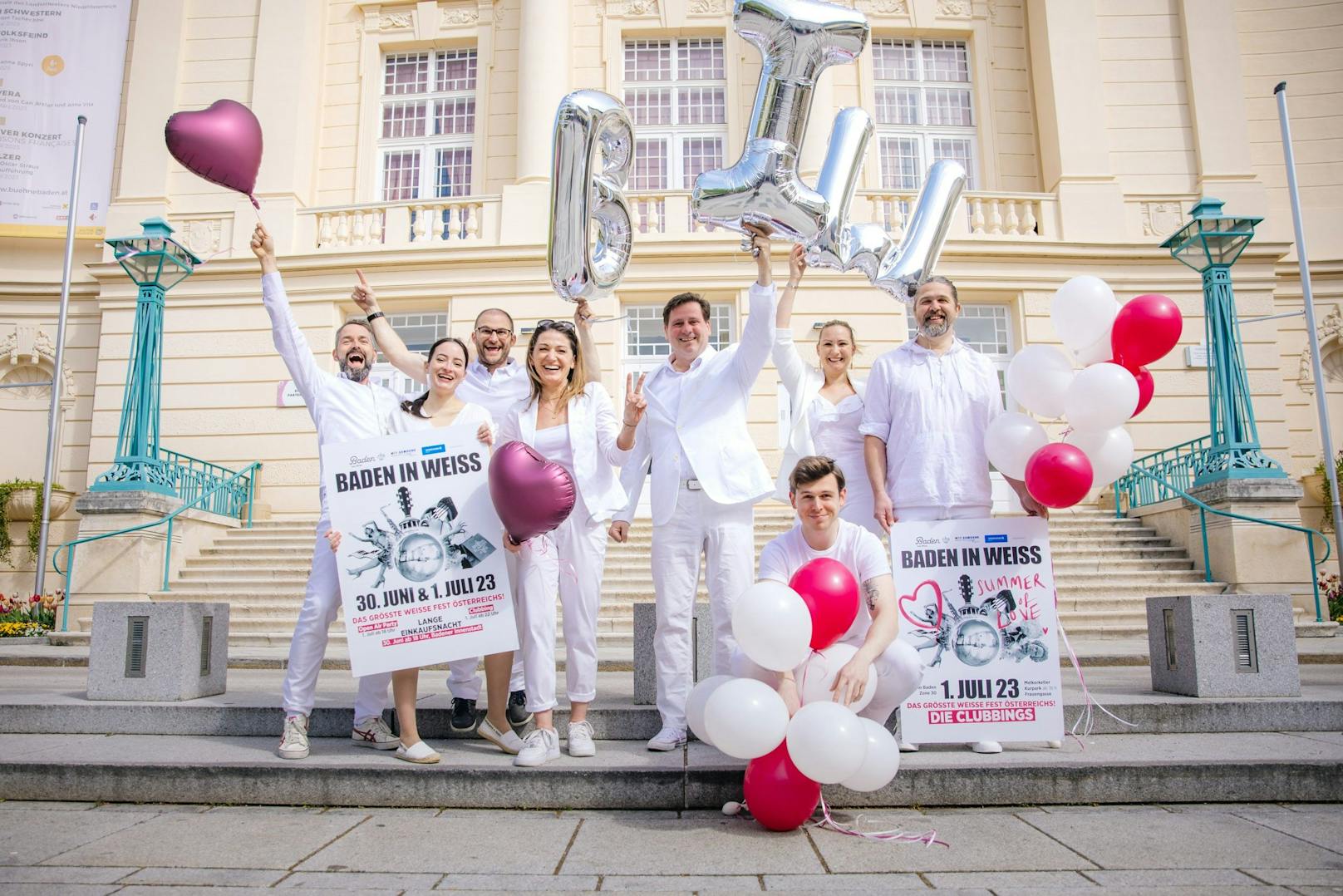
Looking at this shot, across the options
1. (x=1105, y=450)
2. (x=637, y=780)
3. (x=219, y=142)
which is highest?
(x=219, y=142)

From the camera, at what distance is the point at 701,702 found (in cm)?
330

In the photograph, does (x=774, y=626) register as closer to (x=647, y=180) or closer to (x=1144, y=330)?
(x=1144, y=330)

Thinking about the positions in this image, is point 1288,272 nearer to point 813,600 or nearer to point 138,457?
point 813,600

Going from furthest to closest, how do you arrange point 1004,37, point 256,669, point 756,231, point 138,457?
1. point 1004,37
2. point 138,457
3. point 256,669
4. point 756,231

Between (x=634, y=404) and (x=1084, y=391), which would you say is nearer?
(x=634, y=404)

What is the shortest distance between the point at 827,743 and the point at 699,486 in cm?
138

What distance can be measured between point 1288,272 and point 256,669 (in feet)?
53.1

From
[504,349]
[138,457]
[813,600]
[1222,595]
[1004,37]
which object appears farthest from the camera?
[1004,37]

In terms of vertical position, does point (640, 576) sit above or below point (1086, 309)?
below

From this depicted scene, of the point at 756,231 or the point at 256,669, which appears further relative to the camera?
the point at 256,669

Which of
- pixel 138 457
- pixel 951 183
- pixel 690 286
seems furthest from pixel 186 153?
pixel 690 286

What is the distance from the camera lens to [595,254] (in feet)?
16.2

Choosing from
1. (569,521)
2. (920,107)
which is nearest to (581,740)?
(569,521)

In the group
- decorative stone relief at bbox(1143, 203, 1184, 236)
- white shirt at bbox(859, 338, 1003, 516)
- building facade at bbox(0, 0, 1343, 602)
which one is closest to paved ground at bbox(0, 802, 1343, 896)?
white shirt at bbox(859, 338, 1003, 516)
